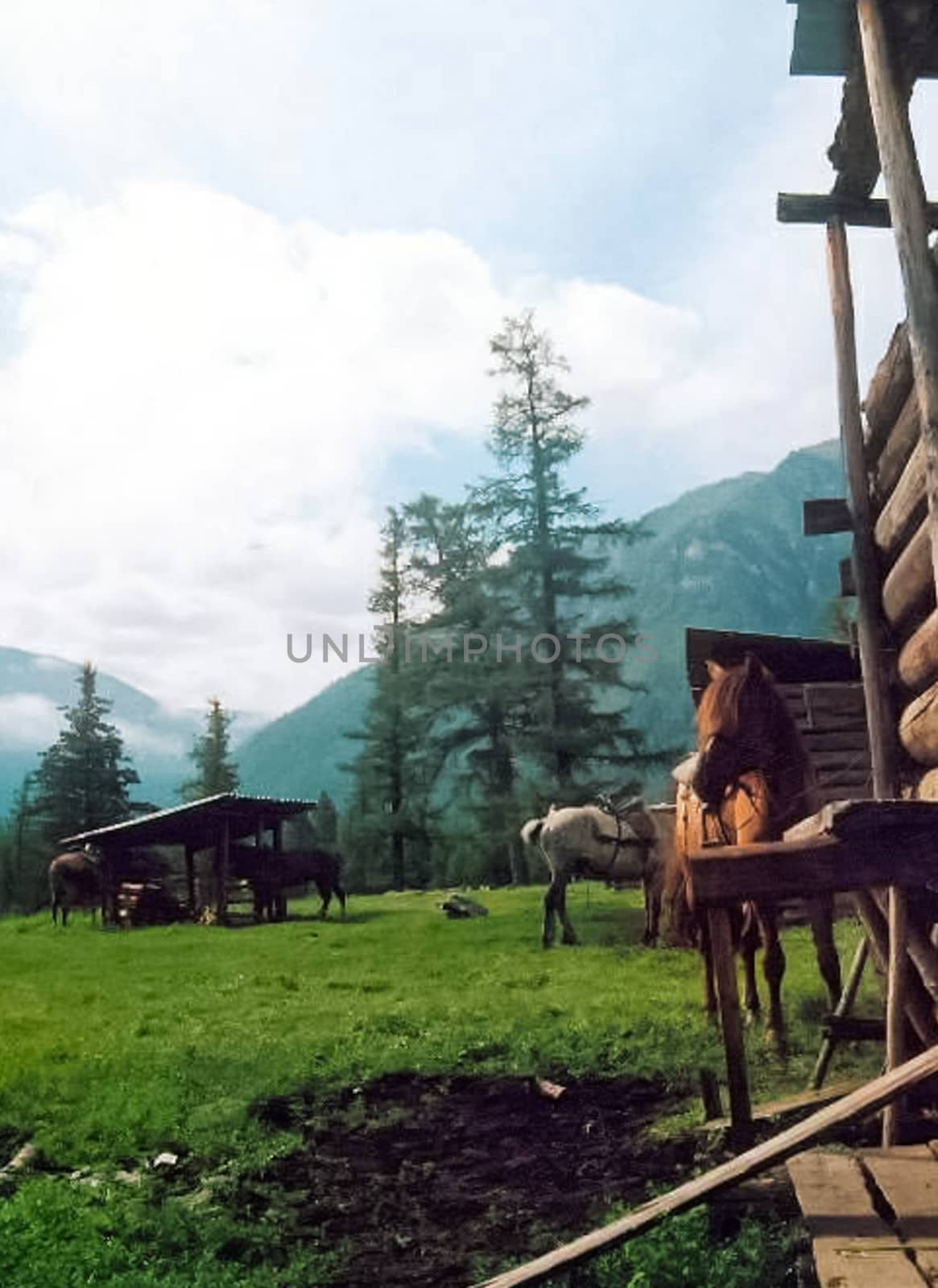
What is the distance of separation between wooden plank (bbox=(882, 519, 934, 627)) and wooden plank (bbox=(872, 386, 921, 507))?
0.61 meters

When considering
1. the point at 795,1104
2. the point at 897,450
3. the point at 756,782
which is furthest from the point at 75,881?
the point at 897,450

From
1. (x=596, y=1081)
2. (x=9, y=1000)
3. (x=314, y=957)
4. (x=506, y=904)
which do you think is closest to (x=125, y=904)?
(x=506, y=904)

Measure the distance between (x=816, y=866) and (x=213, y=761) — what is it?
221ft

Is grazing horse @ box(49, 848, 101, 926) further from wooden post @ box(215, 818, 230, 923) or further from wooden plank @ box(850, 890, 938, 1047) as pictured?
wooden plank @ box(850, 890, 938, 1047)

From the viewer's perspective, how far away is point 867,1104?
11.7ft

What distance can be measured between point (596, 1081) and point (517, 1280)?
484cm

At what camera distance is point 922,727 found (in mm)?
6500

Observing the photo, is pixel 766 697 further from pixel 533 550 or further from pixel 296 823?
pixel 296 823

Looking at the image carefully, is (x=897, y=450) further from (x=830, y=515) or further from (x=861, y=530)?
(x=830, y=515)

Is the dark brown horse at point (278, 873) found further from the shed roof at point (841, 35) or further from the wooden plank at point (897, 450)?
the shed roof at point (841, 35)

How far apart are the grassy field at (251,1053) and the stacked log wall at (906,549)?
9.23 feet

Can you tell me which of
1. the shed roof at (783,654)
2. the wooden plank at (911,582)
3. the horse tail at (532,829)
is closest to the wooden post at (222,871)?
the horse tail at (532,829)

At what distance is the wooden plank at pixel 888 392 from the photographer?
6867 mm

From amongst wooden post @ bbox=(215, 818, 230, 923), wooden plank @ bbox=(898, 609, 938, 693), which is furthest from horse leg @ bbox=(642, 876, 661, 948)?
wooden post @ bbox=(215, 818, 230, 923)
